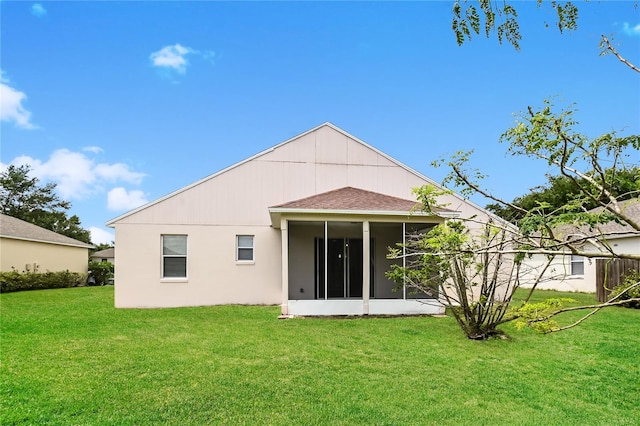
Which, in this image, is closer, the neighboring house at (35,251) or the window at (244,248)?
the window at (244,248)

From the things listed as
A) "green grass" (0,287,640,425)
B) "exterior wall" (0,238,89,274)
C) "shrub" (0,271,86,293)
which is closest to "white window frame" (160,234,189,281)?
"green grass" (0,287,640,425)

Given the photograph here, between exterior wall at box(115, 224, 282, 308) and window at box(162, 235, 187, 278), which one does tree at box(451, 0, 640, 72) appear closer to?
exterior wall at box(115, 224, 282, 308)

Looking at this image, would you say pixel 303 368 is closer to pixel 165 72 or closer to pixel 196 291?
pixel 196 291

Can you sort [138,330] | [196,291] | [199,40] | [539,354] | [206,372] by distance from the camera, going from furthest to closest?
[196,291] < [199,40] < [138,330] < [539,354] < [206,372]

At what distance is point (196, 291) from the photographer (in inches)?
594

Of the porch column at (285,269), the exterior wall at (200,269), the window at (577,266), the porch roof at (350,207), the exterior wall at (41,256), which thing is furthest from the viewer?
the exterior wall at (41,256)

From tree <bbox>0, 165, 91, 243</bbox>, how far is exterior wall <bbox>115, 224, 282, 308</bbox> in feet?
132

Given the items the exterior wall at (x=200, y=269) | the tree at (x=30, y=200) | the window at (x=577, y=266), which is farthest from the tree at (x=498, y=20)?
the tree at (x=30, y=200)

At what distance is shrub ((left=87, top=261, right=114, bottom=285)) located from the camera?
3325 centimetres

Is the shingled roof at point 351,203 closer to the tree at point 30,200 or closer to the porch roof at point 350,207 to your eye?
the porch roof at point 350,207

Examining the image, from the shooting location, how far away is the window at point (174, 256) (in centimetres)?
1508

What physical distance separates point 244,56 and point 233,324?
31.7 ft

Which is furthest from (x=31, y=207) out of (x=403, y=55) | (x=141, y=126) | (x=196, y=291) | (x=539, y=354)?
(x=539, y=354)

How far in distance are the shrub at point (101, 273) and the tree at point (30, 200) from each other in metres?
18.9
